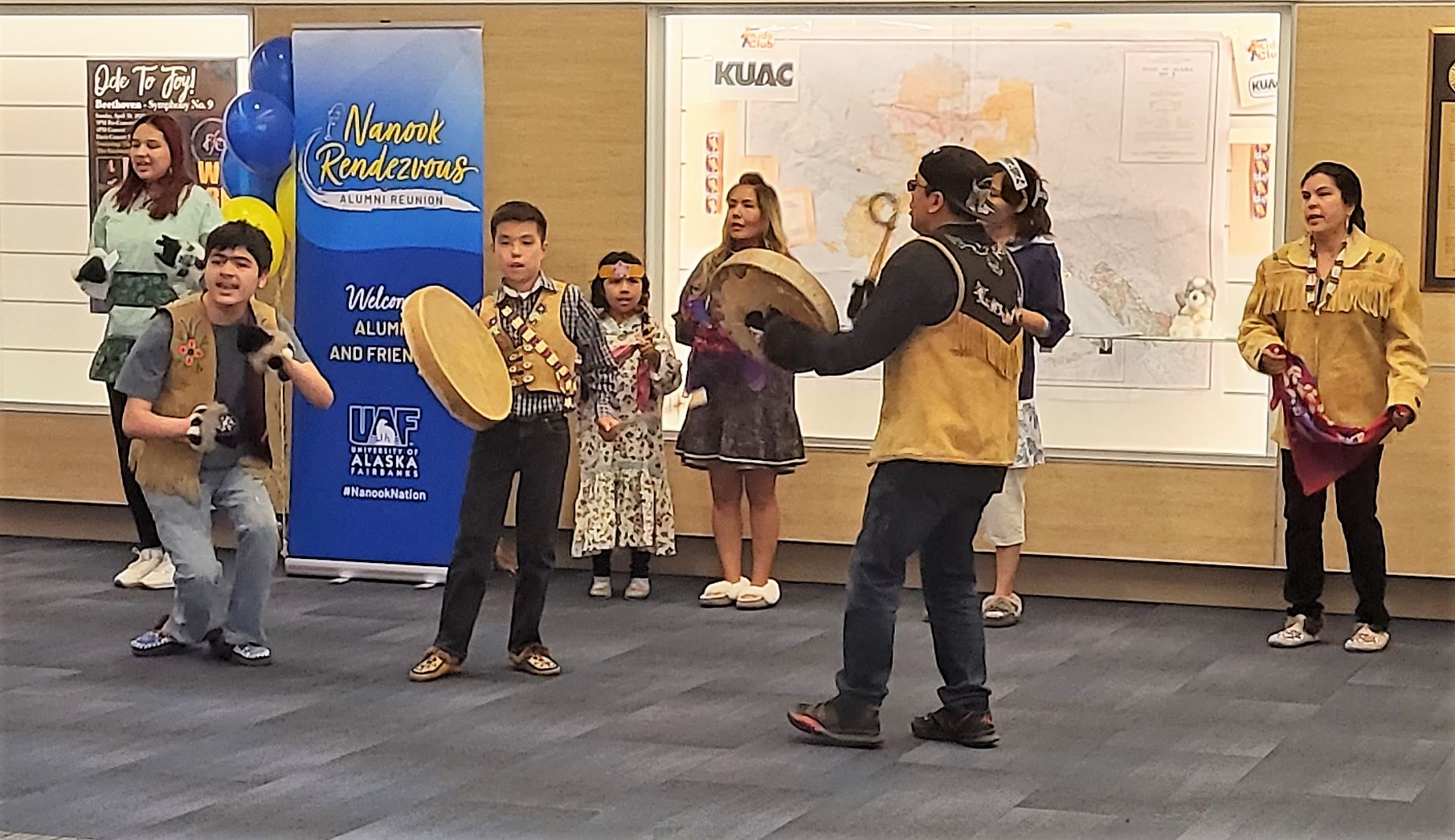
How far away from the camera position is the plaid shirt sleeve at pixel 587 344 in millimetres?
6340

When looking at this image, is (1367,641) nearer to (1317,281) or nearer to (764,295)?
(1317,281)

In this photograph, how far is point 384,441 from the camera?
820cm

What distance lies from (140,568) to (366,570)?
837 millimetres

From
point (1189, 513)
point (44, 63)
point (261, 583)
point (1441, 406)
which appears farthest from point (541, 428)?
point (44, 63)

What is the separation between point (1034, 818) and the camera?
15.8 ft

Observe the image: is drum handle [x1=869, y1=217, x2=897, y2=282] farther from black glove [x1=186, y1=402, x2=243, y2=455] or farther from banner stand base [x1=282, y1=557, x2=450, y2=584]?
black glove [x1=186, y1=402, x2=243, y2=455]

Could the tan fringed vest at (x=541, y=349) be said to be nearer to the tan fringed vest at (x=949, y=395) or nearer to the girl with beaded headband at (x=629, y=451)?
the tan fringed vest at (x=949, y=395)

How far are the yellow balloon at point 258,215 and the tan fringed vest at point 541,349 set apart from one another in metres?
2.08

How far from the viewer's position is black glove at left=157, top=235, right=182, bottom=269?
7.77 metres

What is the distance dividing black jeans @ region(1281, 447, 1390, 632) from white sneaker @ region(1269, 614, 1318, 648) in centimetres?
2

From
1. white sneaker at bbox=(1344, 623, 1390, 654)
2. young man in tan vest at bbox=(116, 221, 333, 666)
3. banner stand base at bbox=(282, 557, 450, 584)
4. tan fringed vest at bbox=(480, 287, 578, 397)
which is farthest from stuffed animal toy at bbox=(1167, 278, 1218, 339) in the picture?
young man in tan vest at bbox=(116, 221, 333, 666)

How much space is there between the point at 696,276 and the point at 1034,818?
3354 millimetres

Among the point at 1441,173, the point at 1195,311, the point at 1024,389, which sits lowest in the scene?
the point at 1024,389

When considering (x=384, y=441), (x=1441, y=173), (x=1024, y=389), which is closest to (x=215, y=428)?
(x=384, y=441)
